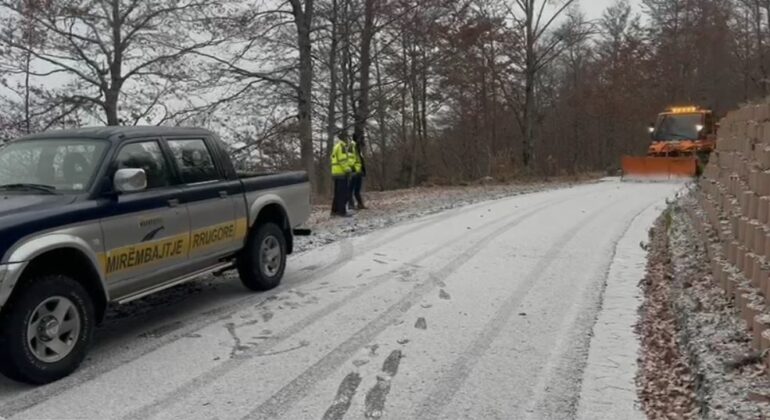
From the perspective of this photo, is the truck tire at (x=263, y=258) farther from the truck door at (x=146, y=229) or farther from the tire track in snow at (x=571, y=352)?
the tire track in snow at (x=571, y=352)

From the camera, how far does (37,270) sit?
4.53 m

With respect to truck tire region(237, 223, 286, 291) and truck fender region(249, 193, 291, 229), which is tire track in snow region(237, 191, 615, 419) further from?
truck fender region(249, 193, 291, 229)

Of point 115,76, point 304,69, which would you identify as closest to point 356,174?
point 304,69

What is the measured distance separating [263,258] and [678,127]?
68.6 ft

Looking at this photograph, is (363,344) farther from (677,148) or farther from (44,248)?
(677,148)

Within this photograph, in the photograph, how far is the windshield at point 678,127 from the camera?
23.5 metres

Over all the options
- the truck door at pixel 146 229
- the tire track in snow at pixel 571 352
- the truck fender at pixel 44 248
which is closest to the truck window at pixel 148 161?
the truck door at pixel 146 229

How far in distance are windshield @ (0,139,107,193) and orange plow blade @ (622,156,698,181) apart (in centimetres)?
2029

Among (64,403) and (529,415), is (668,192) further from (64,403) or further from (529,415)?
(64,403)

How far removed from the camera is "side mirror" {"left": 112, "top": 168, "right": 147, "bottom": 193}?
16.5 feet

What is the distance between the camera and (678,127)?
23859 millimetres

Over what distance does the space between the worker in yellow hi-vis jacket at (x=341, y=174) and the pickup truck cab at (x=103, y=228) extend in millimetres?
6413

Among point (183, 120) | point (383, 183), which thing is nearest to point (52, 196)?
point (183, 120)

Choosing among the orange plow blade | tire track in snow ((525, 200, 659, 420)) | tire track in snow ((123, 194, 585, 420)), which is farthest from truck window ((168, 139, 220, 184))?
the orange plow blade
